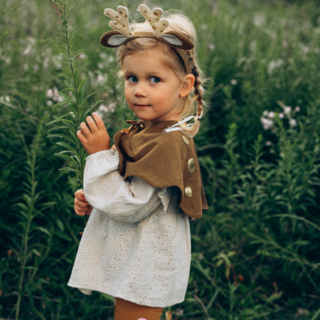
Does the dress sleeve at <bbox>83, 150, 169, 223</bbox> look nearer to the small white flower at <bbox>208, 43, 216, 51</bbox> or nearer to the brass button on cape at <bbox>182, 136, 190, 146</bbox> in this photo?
the brass button on cape at <bbox>182, 136, 190, 146</bbox>

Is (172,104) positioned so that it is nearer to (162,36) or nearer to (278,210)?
(162,36)

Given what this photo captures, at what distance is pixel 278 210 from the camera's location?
275cm

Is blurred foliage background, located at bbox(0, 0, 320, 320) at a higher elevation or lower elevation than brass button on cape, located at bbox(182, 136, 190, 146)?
lower

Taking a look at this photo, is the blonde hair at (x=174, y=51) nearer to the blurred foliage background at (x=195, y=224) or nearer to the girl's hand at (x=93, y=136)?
the girl's hand at (x=93, y=136)

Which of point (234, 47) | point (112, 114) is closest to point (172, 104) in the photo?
point (112, 114)

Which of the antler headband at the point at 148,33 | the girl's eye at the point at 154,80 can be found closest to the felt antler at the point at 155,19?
the antler headband at the point at 148,33

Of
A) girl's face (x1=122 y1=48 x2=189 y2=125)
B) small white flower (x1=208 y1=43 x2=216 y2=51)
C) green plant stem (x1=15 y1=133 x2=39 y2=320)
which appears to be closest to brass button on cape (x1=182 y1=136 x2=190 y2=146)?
girl's face (x1=122 y1=48 x2=189 y2=125)

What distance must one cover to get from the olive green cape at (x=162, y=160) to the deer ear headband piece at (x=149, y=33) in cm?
32

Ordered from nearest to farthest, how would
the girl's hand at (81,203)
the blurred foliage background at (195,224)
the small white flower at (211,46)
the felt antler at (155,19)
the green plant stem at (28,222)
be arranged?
the felt antler at (155,19) → the girl's hand at (81,203) → the green plant stem at (28,222) → the blurred foliage background at (195,224) → the small white flower at (211,46)

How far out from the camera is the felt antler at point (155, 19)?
139 cm

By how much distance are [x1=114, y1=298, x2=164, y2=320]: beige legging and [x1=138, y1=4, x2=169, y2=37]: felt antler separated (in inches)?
46.1

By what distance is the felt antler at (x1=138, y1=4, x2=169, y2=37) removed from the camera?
1386mm

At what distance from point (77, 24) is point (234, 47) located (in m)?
1.84

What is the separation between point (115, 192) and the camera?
144 cm
